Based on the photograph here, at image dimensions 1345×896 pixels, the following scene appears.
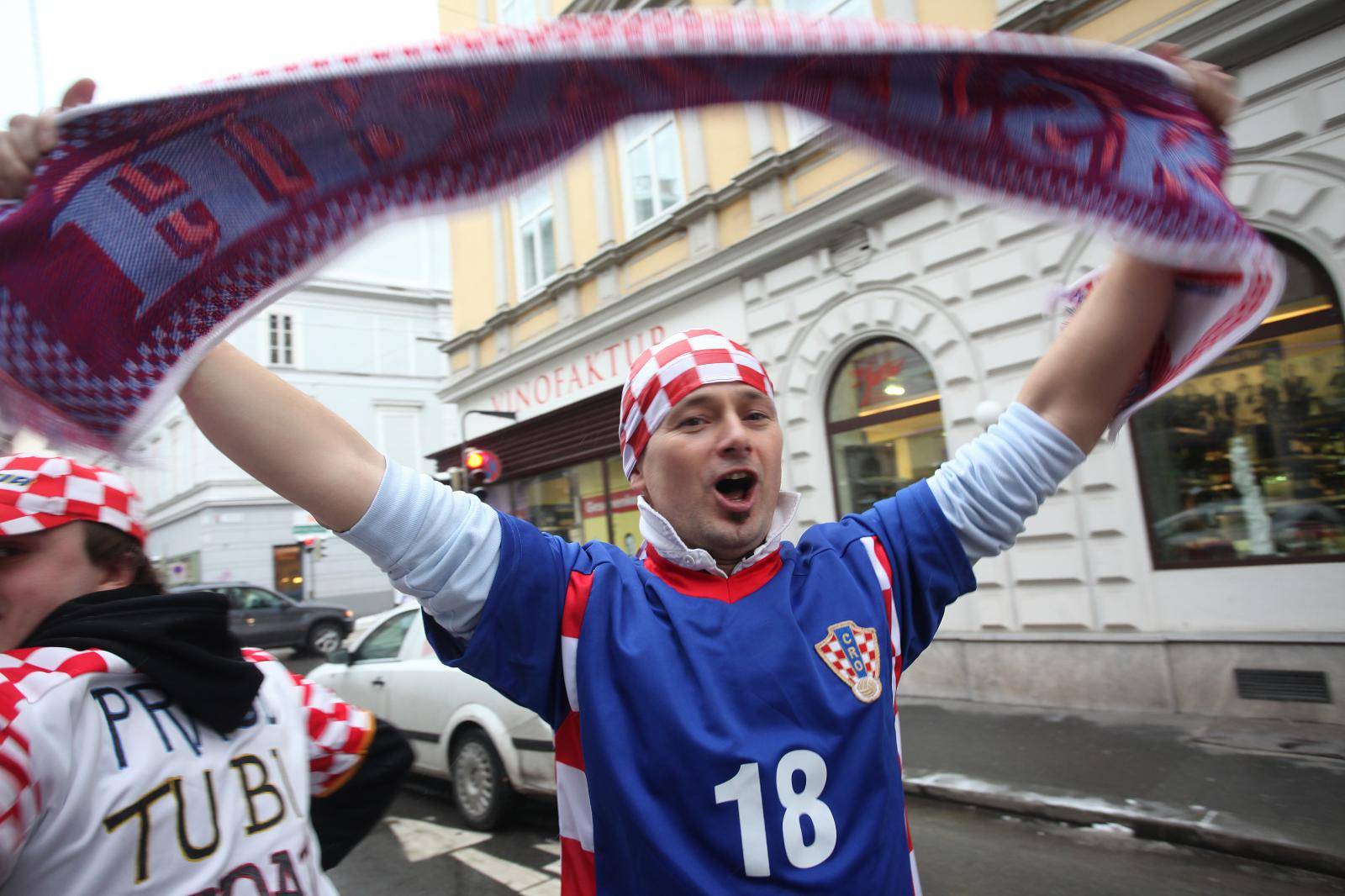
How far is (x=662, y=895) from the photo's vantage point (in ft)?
4.06

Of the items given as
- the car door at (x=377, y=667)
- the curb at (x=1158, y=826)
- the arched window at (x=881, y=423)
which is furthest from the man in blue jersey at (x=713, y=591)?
the arched window at (x=881, y=423)

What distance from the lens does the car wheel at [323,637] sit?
1692 cm

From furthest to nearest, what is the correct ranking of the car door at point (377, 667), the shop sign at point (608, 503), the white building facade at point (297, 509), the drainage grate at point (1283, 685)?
the white building facade at point (297, 509) < the shop sign at point (608, 503) < the car door at point (377, 667) < the drainage grate at point (1283, 685)

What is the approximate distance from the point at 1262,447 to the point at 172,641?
759 centimetres

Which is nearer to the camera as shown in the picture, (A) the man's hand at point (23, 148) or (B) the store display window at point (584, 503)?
(A) the man's hand at point (23, 148)

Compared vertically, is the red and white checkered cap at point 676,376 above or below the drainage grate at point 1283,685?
above

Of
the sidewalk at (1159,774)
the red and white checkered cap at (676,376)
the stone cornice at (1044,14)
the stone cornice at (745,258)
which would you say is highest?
the stone cornice at (1044,14)

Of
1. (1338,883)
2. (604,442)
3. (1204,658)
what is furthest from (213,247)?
(604,442)

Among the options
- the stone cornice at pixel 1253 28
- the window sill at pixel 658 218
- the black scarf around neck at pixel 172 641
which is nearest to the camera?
the black scarf around neck at pixel 172 641

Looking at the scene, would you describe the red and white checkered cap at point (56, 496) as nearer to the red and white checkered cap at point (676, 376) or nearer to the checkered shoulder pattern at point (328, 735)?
the checkered shoulder pattern at point (328, 735)

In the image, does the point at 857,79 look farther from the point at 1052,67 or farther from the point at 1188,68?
the point at 1188,68

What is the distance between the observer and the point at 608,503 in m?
12.5

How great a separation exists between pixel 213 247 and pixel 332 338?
56.0ft

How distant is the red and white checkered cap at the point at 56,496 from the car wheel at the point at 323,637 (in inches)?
664
